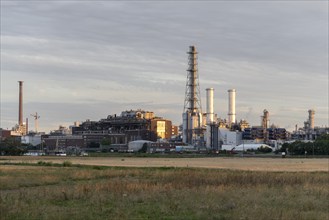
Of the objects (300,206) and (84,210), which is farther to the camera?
(300,206)

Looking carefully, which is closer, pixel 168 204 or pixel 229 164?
pixel 168 204

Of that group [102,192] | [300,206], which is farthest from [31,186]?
[300,206]

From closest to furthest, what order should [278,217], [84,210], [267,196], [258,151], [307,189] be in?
[278,217], [84,210], [267,196], [307,189], [258,151]

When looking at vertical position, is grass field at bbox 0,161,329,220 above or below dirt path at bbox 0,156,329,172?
above

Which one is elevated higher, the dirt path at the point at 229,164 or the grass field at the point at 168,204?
the grass field at the point at 168,204

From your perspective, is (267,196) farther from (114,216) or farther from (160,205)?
(114,216)

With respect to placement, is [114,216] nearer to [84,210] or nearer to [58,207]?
[84,210]

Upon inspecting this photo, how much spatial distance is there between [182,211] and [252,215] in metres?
Answer: 3.21

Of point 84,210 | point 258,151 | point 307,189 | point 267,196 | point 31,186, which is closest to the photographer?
point 84,210

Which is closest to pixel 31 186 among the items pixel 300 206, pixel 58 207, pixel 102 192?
pixel 102 192

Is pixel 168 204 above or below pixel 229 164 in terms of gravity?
above

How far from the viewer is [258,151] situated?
198 meters

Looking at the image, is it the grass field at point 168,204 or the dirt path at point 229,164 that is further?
the dirt path at point 229,164

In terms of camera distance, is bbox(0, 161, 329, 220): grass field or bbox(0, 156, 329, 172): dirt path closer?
bbox(0, 161, 329, 220): grass field
